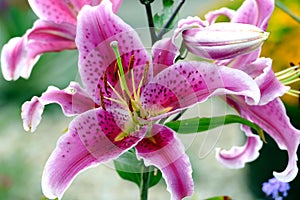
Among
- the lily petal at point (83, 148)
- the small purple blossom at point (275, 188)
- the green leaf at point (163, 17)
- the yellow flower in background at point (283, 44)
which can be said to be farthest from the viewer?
the yellow flower in background at point (283, 44)

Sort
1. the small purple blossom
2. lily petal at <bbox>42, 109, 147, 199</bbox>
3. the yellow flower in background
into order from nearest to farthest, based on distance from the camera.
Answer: lily petal at <bbox>42, 109, 147, 199</bbox> < the small purple blossom < the yellow flower in background

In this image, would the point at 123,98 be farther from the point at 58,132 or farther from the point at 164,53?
the point at 58,132

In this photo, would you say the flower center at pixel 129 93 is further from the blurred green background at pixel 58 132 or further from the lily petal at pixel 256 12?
the blurred green background at pixel 58 132

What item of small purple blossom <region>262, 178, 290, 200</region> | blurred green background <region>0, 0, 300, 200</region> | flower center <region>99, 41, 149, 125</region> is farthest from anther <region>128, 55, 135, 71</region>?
blurred green background <region>0, 0, 300, 200</region>

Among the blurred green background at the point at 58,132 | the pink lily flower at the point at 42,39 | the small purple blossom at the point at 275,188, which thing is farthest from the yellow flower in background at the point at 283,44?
the pink lily flower at the point at 42,39

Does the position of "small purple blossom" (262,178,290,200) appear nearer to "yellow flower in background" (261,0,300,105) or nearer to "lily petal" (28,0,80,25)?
"lily petal" (28,0,80,25)

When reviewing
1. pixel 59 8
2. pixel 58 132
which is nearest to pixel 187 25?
pixel 59 8

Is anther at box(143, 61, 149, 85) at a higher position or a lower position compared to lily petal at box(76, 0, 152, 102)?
lower
